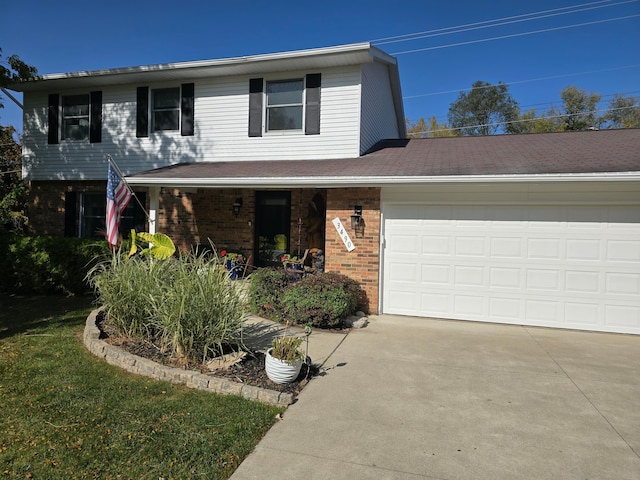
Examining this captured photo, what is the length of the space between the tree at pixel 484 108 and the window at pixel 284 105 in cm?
3047

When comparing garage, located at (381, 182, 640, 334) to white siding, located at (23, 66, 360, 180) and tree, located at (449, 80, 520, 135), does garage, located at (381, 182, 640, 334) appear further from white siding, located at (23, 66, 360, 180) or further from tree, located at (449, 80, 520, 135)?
tree, located at (449, 80, 520, 135)

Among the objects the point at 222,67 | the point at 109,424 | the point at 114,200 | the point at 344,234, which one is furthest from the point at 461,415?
the point at 222,67

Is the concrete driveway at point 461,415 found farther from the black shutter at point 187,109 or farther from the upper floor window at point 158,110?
the upper floor window at point 158,110

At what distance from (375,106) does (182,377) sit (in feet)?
29.6

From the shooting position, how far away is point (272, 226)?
10.6m

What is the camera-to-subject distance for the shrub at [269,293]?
23.4 feet

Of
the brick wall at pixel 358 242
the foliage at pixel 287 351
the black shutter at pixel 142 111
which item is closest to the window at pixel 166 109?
the black shutter at pixel 142 111

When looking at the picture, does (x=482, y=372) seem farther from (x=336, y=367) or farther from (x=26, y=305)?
(x=26, y=305)

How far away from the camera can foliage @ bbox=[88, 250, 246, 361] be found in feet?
14.9

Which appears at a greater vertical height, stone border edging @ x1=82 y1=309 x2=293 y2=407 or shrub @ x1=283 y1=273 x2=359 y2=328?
shrub @ x1=283 y1=273 x2=359 y2=328

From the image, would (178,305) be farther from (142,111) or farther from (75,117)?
(75,117)

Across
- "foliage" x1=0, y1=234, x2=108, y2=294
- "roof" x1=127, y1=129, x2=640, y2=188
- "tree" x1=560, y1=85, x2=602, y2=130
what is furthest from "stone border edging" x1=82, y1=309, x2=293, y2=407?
"tree" x1=560, y1=85, x2=602, y2=130

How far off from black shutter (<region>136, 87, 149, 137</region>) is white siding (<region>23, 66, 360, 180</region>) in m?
0.21

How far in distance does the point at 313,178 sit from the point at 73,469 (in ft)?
19.3
